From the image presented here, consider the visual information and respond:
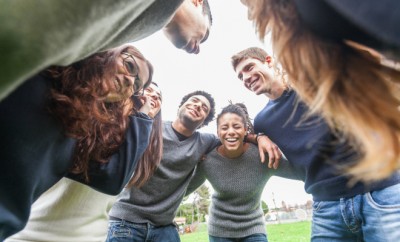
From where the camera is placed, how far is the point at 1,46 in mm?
604

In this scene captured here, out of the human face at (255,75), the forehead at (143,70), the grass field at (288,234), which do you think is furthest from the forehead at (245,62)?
the grass field at (288,234)

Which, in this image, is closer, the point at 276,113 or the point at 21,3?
the point at 21,3

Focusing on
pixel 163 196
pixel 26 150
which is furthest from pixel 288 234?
pixel 26 150

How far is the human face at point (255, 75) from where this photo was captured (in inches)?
105

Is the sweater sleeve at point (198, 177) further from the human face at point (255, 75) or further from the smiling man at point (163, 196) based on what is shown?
the human face at point (255, 75)

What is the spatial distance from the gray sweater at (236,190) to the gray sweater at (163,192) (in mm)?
177

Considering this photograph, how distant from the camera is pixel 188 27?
191 centimetres

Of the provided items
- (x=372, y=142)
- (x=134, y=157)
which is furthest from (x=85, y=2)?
(x=134, y=157)

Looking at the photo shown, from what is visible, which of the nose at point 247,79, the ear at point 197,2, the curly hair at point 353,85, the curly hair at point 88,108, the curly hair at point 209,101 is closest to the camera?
the curly hair at point 353,85

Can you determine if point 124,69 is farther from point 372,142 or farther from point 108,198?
point 372,142

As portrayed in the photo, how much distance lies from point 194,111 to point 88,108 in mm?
2257

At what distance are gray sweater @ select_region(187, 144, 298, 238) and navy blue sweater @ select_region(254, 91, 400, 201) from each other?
750mm

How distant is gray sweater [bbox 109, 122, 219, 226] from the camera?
290 centimetres

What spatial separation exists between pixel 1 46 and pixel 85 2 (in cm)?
16
